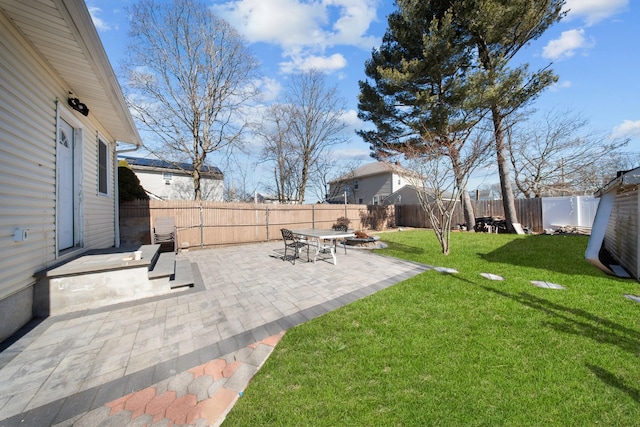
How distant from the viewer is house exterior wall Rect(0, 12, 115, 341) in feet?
8.71

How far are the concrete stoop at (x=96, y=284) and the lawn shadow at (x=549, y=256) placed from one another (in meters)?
7.43

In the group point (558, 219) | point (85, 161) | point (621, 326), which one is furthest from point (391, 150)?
point (85, 161)

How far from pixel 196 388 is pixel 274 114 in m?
18.4

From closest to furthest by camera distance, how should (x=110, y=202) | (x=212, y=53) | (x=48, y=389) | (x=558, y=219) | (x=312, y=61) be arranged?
(x=48, y=389), (x=110, y=202), (x=212, y=53), (x=558, y=219), (x=312, y=61)

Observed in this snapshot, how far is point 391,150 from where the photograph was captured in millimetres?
12500

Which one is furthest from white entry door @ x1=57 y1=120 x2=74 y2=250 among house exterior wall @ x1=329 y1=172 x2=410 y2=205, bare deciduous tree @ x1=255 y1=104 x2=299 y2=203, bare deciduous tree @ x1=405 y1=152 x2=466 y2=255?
house exterior wall @ x1=329 y1=172 x2=410 y2=205

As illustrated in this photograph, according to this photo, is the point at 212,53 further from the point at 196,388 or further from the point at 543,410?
the point at 543,410

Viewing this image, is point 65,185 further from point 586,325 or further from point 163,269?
point 586,325

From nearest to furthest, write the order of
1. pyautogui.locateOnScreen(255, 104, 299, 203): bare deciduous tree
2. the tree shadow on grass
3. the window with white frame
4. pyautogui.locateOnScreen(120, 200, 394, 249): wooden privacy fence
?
the tree shadow on grass < the window with white frame < pyautogui.locateOnScreen(120, 200, 394, 249): wooden privacy fence < pyautogui.locateOnScreen(255, 104, 299, 203): bare deciduous tree

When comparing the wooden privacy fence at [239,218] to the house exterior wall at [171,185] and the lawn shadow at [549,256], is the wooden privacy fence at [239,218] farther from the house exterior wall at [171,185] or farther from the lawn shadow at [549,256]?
the house exterior wall at [171,185]

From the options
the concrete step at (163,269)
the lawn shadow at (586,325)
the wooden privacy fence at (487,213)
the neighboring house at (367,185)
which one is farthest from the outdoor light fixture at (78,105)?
the neighboring house at (367,185)

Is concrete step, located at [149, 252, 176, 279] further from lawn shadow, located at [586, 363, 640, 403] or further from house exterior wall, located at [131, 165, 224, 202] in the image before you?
house exterior wall, located at [131, 165, 224, 202]

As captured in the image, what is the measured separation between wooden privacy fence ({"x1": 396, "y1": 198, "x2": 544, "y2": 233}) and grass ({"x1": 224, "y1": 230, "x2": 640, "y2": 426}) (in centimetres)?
1105

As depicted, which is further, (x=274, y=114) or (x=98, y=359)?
(x=274, y=114)
